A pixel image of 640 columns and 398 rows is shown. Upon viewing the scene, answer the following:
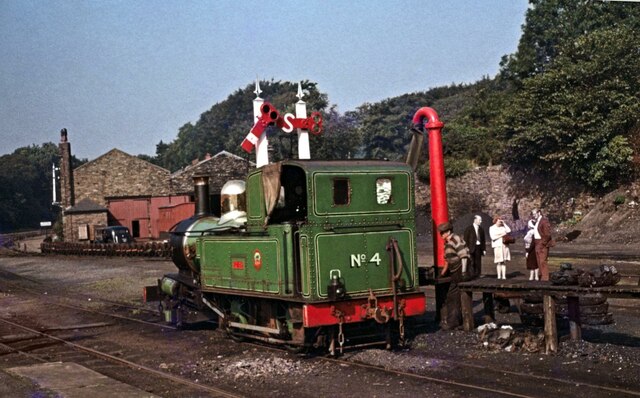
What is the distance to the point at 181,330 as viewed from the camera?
15.6 m

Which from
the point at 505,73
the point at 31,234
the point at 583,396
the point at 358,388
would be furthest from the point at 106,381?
the point at 31,234

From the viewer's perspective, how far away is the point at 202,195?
1591cm

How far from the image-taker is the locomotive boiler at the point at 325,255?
11.1 meters

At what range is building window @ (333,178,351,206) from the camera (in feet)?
37.4

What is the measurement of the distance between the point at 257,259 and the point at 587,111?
2631 centimetres

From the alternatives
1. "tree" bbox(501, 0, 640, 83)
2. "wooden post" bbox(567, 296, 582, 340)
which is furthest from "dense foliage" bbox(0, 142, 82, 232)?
"wooden post" bbox(567, 296, 582, 340)

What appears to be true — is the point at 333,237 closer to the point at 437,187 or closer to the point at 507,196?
the point at 437,187

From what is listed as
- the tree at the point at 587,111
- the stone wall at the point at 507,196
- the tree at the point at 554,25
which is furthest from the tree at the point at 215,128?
the tree at the point at 587,111

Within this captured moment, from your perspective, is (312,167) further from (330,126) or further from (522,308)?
(330,126)

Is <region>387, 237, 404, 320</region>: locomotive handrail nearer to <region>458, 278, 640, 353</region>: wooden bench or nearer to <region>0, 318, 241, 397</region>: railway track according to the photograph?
<region>458, 278, 640, 353</region>: wooden bench

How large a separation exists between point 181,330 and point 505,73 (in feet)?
159

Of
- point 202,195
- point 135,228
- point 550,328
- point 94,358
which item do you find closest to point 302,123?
point 202,195

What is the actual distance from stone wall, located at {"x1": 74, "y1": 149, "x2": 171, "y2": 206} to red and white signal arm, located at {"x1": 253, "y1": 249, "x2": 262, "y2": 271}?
172 ft

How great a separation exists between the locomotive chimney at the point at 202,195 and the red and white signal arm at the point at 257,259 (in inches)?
151
